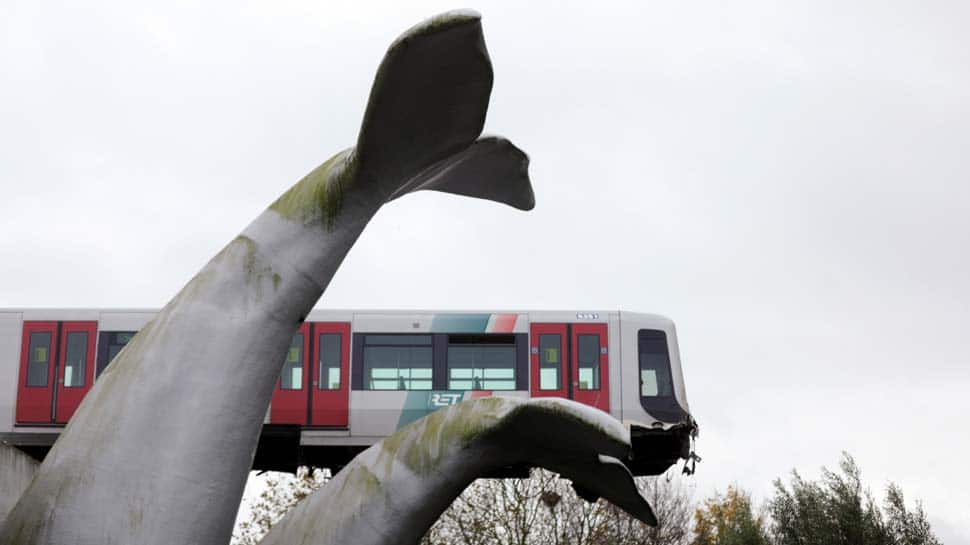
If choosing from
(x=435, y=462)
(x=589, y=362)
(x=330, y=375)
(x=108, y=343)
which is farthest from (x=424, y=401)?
(x=435, y=462)

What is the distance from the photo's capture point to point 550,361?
21.3m

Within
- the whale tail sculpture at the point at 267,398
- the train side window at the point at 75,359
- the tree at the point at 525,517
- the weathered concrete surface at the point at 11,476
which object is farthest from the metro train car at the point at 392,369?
the weathered concrete surface at the point at 11,476

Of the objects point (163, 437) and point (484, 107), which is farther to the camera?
point (484, 107)

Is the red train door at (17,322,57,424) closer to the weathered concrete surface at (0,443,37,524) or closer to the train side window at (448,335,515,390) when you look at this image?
the train side window at (448,335,515,390)

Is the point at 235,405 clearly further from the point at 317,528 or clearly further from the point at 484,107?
the point at 484,107

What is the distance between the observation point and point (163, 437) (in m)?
6.54

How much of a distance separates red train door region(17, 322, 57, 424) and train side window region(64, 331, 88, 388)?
23 cm

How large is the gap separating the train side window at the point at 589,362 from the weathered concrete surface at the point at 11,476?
14407 millimetres

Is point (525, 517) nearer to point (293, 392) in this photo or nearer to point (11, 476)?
point (293, 392)

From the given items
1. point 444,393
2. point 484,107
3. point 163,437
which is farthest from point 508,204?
point 444,393

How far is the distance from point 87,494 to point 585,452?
274 cm

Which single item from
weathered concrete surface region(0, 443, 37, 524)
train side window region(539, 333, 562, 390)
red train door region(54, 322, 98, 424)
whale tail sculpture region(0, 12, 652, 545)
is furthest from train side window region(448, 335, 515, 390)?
weathered concrete surface region(0, 443, 37, 524)

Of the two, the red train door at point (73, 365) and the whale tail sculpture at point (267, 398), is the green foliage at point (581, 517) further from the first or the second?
the whale tail sculpture at point (267, 398)

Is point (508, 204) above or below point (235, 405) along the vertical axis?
above
